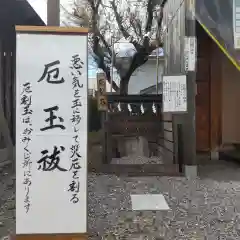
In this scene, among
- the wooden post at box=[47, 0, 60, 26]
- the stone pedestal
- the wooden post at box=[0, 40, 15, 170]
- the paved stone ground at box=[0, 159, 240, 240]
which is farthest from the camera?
the stone pedestal

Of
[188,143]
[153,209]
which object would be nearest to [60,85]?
[153,209]

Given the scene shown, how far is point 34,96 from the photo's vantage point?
13.6ft

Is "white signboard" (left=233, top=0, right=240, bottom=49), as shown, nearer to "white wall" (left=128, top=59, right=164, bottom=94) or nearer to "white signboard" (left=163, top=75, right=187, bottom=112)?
"white signboard" (left=163, top=75, right=187, bottom=112)

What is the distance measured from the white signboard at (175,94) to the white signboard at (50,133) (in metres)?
3.89

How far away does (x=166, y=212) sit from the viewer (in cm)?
581

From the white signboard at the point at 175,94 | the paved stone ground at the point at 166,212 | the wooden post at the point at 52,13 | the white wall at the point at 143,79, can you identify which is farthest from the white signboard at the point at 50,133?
the white wall at the point at 143,79

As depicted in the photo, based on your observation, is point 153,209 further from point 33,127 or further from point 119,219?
point 33,127

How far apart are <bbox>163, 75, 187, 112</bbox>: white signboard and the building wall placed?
10.1 ft

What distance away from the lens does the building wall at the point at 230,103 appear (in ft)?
34.8

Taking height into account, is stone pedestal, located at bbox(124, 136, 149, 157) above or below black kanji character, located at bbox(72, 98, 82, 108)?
below

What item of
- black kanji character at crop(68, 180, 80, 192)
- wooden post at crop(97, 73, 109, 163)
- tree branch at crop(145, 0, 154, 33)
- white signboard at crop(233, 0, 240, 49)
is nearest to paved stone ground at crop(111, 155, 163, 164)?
wooden post at crop(97, 73, 109, 163)

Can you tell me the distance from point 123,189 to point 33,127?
3401mm

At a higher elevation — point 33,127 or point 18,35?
point 18,35

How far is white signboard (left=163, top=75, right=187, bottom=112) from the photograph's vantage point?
7.88 m
